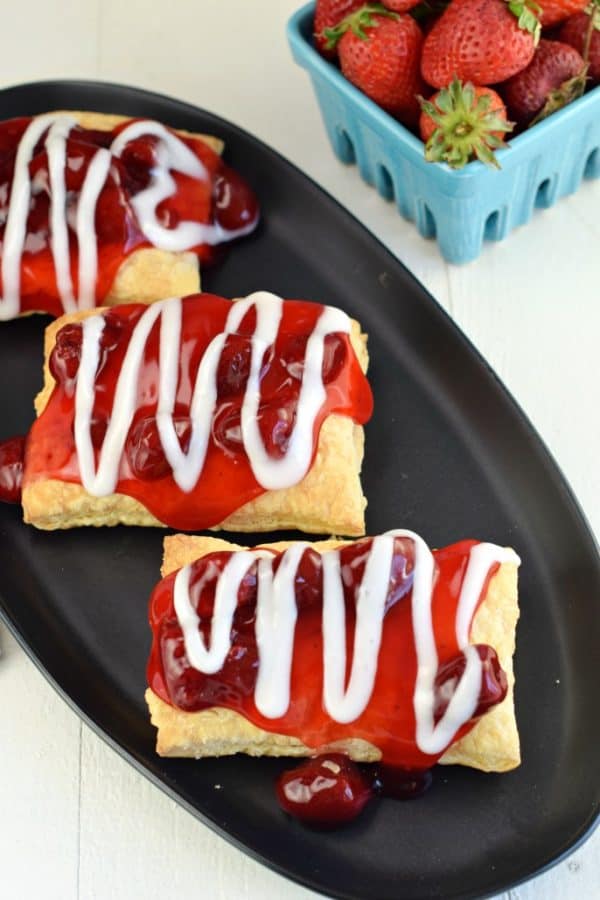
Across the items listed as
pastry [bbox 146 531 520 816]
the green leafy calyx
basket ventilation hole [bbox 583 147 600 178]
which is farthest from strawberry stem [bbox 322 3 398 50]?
pastry [bbox 146 531 520 816]

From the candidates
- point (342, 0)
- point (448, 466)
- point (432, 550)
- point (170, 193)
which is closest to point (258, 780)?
point (432, 550)

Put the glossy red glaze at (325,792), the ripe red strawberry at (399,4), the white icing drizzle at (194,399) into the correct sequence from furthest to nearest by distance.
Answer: the ripe red strawberry at (399,4) → the white icing drizzle at (194,399) → the glossy red glaze at (325,792)

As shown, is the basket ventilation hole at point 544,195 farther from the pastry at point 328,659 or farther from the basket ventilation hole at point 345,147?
the pastry at point 328,659

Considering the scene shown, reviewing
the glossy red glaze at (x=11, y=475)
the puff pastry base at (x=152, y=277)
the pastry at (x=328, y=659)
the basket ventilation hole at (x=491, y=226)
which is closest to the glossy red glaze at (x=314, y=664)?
the pastry at (x=328, y=659)

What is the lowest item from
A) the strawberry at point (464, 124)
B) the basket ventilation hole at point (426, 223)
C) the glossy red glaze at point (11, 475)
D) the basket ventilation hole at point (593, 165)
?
the glossy red glaze at point (11, 475)

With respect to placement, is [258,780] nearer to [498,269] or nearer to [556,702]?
[556,702]

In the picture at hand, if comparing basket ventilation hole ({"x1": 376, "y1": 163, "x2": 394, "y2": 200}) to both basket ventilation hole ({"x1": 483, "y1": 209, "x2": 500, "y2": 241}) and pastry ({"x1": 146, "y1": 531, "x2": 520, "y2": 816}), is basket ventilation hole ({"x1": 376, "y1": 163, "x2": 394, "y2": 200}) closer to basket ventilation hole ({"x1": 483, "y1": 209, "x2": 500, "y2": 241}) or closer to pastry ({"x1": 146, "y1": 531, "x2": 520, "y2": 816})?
basket ventilation hole ({"x1": 483, "y1": 209, "x2": 500, "y2": 241})

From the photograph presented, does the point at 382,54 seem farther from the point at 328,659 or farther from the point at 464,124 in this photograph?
the point at 328,659
